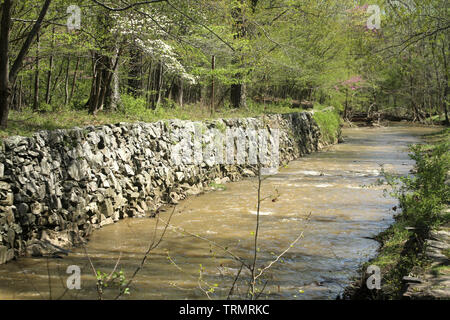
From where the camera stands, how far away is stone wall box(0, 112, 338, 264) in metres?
6.68

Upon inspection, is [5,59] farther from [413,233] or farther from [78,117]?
[413,233]

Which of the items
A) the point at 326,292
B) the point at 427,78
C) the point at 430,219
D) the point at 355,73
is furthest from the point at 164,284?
the point at 355,73

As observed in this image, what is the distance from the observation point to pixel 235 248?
740 centimetres

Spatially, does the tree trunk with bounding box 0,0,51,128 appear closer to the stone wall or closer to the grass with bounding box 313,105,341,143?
the stone wall

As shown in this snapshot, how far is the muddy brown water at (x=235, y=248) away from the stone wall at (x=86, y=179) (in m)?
0.38

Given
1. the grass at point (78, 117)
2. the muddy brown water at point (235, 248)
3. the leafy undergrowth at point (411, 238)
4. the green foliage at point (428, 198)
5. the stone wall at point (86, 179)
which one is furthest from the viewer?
the grass at point (78, 117)

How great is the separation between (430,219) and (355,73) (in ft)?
118

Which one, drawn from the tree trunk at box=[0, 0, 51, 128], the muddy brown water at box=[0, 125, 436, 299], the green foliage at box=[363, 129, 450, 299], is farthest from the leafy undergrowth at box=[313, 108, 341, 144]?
the tree trunk at box=[0, 0, 51, 128]

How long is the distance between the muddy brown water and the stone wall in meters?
0.38

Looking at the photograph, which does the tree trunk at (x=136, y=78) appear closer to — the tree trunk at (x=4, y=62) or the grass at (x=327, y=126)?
the tree trunk at (x=4, y=62)

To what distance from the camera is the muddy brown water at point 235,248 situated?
18.4 ft

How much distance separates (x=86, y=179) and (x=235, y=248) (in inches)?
118

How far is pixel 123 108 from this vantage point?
12.3 m

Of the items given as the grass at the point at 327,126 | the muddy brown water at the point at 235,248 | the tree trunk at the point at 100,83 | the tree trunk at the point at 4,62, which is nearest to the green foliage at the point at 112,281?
the muddy brown water at the point at 235,248
